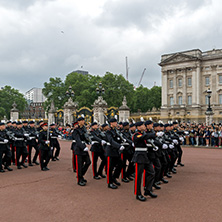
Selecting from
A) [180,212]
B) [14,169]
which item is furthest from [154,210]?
[14,169]

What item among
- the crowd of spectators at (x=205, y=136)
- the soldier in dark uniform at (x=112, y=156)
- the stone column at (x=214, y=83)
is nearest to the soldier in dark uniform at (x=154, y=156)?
the soldier in dark uniform at (x=112, y=156)

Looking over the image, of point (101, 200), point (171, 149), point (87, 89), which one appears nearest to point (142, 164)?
point (101, 200)

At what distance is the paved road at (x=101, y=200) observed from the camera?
16.4 ft

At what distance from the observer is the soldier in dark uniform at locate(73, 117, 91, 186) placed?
298 inches

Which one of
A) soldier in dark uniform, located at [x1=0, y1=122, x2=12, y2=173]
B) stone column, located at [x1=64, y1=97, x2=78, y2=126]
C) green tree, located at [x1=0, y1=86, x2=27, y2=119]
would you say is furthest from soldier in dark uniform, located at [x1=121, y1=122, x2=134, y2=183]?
green tree, located at [x1=0, y1=86, x2=27, y2=119]

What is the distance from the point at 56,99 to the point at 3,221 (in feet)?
164

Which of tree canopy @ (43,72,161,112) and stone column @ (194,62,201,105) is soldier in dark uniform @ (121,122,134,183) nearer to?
tree canopy @ (43,72,161,112)

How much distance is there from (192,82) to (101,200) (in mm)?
54371

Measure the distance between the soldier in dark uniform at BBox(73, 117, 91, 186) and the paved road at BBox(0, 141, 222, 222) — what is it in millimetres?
298

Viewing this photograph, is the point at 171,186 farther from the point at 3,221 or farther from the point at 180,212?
the point at 3,221

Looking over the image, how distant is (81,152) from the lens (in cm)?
771

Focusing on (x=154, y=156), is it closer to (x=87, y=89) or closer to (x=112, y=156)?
(x=112, y=156)

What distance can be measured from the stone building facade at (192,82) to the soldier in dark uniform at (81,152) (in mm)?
47958

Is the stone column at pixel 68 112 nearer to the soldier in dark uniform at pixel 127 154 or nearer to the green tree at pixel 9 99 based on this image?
the soldier in dark uniform at pixel 127 154
